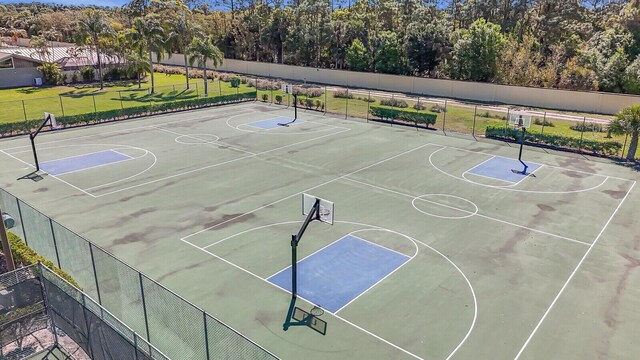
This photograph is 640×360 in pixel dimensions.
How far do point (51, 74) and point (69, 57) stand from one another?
13.6 feet

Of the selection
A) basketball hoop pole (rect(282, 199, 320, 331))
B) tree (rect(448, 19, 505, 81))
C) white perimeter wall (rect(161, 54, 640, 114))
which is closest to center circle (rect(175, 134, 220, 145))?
basketball hoop pole (rect(282, 199, 320, 331))

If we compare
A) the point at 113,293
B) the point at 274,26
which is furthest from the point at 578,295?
the point at 274,26

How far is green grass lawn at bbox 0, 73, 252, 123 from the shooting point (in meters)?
41.8

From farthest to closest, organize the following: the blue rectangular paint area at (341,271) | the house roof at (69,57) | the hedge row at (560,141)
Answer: the house roof at (69,57) < the hedge row at (560,141) < the blue rectangular paint area at (341,271)

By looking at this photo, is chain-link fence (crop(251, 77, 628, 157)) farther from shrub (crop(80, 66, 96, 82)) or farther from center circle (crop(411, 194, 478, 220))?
shrub (crop(80, 66, 96, 82))

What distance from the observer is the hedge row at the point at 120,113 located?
109 ft

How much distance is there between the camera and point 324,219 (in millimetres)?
14242

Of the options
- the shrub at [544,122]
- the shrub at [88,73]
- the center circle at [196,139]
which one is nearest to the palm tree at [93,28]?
the shrub at [88,73]

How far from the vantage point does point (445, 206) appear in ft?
71.4

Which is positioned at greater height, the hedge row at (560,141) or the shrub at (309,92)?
the shrub at (309,92)

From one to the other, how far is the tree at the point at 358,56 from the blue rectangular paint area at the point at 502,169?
3851 centimetres

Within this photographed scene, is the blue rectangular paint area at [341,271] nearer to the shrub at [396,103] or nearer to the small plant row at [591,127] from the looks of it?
the small plant row at [591,127]

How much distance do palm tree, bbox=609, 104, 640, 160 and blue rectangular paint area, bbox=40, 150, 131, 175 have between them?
29.9m

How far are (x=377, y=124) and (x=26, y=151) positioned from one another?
25560 millimetres
